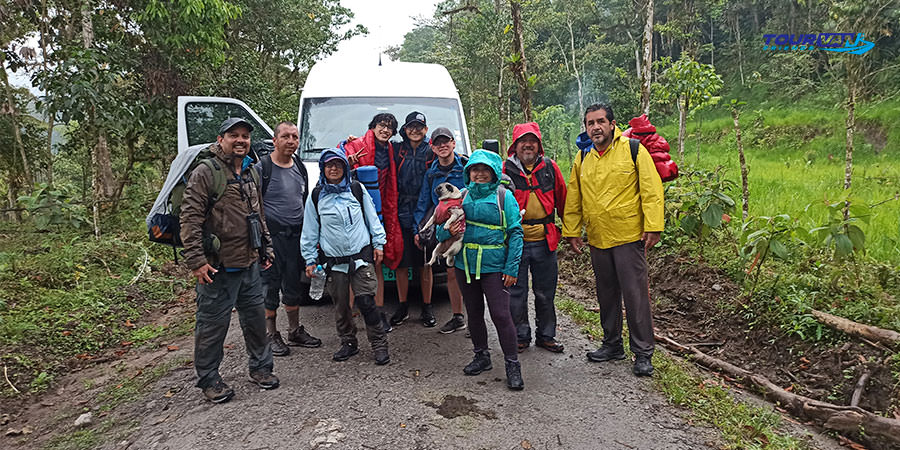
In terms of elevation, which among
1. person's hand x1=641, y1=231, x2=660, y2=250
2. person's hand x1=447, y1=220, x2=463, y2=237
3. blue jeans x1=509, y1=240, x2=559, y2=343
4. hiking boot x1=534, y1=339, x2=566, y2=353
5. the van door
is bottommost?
hiking boot x1=534, y1=339, x2=566, y2=353

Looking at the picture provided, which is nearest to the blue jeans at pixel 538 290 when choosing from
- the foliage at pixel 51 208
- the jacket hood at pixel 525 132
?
the jacket hood at pixel 525 132

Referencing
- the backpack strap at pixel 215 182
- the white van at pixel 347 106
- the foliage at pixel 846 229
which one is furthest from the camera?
the white van at pixel 347 106

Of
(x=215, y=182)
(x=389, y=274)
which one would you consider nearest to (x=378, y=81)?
(x=389, y=274)

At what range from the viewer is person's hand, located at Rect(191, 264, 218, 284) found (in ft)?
10.9

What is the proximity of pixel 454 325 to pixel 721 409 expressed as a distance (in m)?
2.30

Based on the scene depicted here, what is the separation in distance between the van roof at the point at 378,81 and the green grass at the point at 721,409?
12.8 ft

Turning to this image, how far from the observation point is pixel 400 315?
5211mm

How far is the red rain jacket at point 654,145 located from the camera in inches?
159

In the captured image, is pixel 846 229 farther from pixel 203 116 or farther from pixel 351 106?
pixel 203 116

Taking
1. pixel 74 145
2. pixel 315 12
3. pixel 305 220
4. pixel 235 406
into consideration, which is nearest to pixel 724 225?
pixel 305 220

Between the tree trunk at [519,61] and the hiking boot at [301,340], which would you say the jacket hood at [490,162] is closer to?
the hiking boot at [301,340]

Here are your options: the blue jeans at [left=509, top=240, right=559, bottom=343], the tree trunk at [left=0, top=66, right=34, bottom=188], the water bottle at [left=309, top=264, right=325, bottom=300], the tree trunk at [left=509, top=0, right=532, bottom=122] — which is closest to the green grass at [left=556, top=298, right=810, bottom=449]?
the blue jeans at [left=509, top=240, right=559, bottom=343]

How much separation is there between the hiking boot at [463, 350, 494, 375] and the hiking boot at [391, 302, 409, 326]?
127cm

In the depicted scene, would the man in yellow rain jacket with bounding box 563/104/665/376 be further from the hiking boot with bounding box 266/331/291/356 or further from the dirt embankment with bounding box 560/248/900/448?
the hiking boot with bounding box 266/331/291/356
